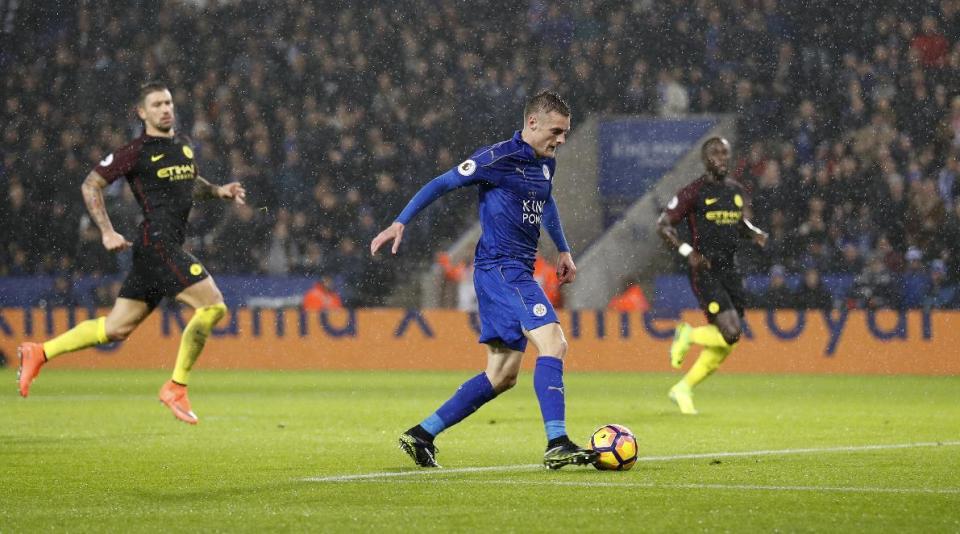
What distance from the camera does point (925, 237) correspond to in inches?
791

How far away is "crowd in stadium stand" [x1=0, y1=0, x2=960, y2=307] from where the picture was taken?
20.9 meters

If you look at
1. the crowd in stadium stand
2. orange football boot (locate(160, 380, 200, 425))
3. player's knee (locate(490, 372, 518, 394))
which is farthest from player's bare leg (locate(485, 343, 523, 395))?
the crowd in stadium stand

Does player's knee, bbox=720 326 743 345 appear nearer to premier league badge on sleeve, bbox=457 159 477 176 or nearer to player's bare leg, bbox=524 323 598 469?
player's bare leg, bbox=524 323 598 469

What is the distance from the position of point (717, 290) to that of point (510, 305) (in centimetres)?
548

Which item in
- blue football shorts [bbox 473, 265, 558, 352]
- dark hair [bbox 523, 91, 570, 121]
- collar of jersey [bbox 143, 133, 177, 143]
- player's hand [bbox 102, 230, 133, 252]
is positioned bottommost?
blue football shorts [bbox 473, 265, 558, 352]

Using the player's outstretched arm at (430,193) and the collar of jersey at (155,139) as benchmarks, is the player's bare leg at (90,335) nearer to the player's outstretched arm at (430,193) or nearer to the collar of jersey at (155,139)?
the collar of jersey at (155,139)

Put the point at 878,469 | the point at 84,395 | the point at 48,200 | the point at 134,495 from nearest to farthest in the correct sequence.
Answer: the point at 134,495 < the point at 878,469 < the point at 84,395 < the point at 48,200

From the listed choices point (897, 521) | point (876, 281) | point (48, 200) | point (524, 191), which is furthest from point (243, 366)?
point (897, 521)

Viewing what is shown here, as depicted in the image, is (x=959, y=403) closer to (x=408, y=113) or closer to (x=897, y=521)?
(x=897, y=521)

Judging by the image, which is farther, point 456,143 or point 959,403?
point 456,143

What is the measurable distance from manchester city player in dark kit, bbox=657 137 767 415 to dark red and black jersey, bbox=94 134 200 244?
4.01 meters

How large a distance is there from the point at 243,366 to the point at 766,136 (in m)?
7.97

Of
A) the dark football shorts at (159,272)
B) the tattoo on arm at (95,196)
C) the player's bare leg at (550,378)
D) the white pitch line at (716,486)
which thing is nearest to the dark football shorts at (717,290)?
the dark football shorts at (159,272)

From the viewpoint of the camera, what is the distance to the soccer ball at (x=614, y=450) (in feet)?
24.1
